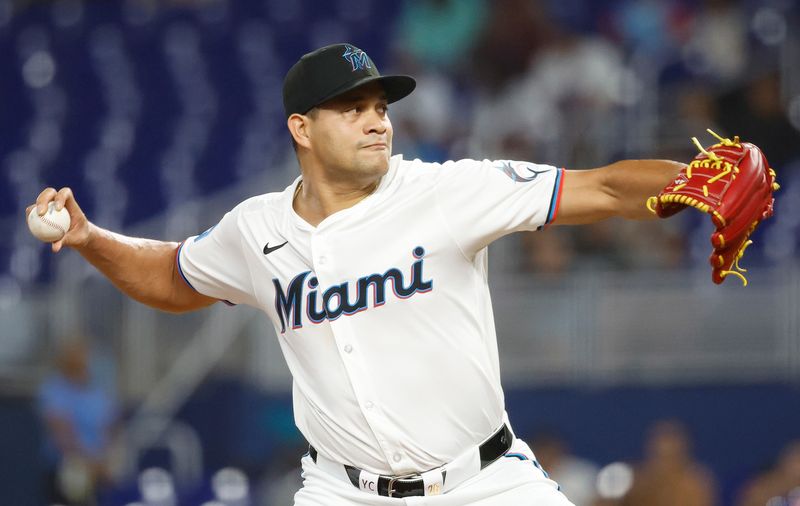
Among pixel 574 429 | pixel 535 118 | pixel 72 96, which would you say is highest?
pixel 72 96

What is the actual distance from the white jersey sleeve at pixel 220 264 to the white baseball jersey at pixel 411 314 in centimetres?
36

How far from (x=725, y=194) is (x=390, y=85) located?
1.12 metres

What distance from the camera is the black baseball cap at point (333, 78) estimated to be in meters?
3.83

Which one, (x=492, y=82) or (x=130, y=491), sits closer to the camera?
(x=130, y=491)

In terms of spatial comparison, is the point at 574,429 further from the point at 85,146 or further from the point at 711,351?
the point at 85,146

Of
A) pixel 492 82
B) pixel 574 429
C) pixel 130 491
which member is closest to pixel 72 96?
pixel 492 82

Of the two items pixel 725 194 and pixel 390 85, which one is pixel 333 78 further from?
pixel 725 194

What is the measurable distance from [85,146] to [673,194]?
27.8ft

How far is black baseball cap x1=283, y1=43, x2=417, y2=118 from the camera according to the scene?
12.6 ft

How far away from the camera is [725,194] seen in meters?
3.32

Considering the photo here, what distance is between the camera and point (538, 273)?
8016mm

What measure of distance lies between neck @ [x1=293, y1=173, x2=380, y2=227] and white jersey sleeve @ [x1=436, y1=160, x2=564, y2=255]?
0.28 m

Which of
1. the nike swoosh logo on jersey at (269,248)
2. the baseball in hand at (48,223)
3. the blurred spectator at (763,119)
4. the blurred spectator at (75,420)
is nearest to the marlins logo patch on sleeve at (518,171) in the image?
the nike swoosh logo on jersey at (269,248)

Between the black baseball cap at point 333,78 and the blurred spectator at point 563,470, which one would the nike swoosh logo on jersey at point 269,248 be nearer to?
the black baseball cap at point 333,78
